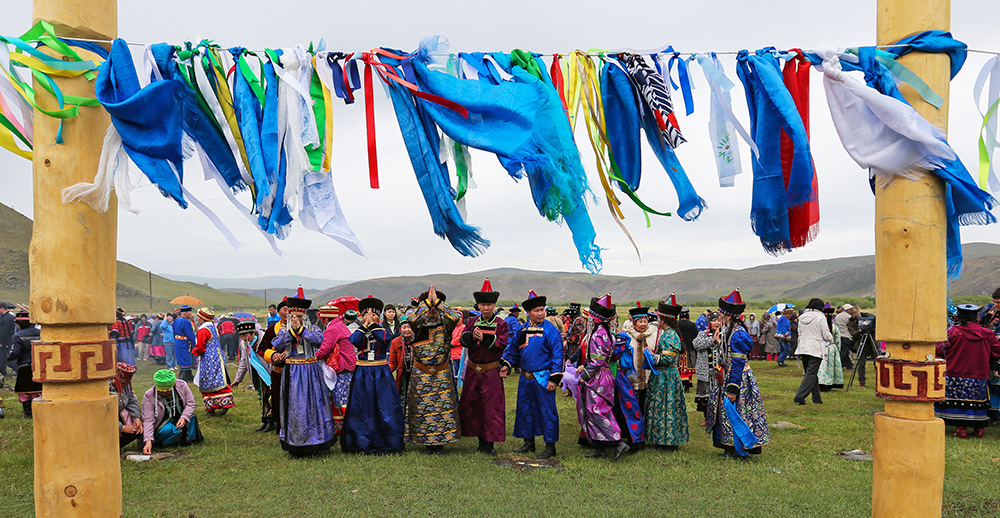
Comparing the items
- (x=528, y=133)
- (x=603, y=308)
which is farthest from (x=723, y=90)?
(x=603, y=308)

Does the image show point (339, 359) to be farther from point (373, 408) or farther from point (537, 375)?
point (537, 375)

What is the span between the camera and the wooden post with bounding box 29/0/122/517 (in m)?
3.04

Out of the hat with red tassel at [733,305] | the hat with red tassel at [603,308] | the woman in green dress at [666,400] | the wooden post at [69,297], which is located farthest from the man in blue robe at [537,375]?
the wooden post at [69,297]

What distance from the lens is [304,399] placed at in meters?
6.99

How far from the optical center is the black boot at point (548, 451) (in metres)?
7.28

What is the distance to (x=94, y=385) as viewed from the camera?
318 cm

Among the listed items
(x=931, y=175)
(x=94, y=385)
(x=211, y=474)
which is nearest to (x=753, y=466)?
(x=931, y=175)

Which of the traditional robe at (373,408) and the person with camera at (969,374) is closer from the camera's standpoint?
the traditional robe at (373,408)

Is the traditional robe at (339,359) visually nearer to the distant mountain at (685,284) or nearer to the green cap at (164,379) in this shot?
the green cap at (164,379)

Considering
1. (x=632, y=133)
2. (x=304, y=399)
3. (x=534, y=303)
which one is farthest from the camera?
(x=534, y=303)

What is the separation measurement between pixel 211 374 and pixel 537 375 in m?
5.54

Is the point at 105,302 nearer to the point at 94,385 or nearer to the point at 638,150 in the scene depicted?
the point at 94,385

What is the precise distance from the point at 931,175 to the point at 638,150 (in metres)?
1.48

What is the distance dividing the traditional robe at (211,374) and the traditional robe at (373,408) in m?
3.56
